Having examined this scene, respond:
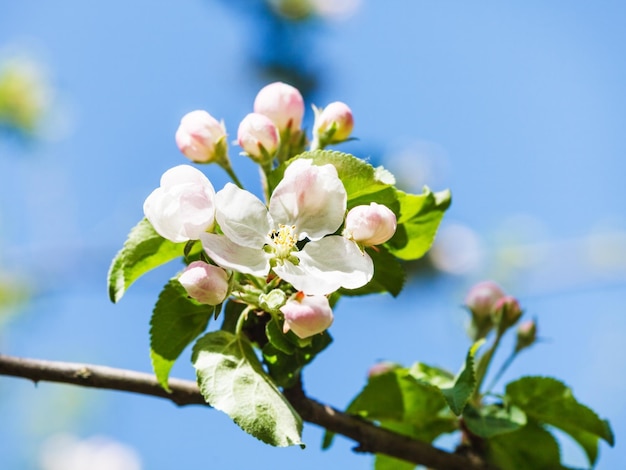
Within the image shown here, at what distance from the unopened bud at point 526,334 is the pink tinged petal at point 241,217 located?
77 centimetres

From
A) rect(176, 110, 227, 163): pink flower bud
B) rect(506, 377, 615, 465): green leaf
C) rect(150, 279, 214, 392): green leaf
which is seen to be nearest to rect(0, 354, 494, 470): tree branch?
rect(150, 279, 214, 392): green leaf

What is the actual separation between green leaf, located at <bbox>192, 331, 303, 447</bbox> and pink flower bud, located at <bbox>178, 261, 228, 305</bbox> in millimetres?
88

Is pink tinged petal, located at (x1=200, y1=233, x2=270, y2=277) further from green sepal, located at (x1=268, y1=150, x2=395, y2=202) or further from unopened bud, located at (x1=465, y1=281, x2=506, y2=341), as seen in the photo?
unopened bud, located at (x1=465, y1=281, x2=506, y2=341)

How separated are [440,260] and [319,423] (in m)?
3.20

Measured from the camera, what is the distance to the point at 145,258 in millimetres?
1283

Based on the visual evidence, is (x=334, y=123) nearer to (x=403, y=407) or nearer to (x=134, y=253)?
(x=134, y=253)

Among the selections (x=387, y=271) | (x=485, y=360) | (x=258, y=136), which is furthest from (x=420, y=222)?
(x=485, y=360)

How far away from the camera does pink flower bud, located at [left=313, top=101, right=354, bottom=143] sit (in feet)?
4.62

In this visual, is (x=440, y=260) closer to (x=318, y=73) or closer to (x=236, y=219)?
(x=318, y=73)

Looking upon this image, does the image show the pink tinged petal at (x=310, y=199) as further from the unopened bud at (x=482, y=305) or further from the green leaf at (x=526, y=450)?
the green leaf at (x=526, y=450)

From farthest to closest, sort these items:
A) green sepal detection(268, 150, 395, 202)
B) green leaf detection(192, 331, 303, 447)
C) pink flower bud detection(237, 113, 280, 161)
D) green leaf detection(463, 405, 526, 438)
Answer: green leaf detection(463, 405, 526, 438), pink flower bud detection(237, 113, 280, 161), green sepal detection(268, 150, 395, 202), green leaf detection(192, 331, 303, 447)

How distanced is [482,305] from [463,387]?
0.43 m

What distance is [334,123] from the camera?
1403mm

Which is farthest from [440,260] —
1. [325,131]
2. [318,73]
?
[325,131]
